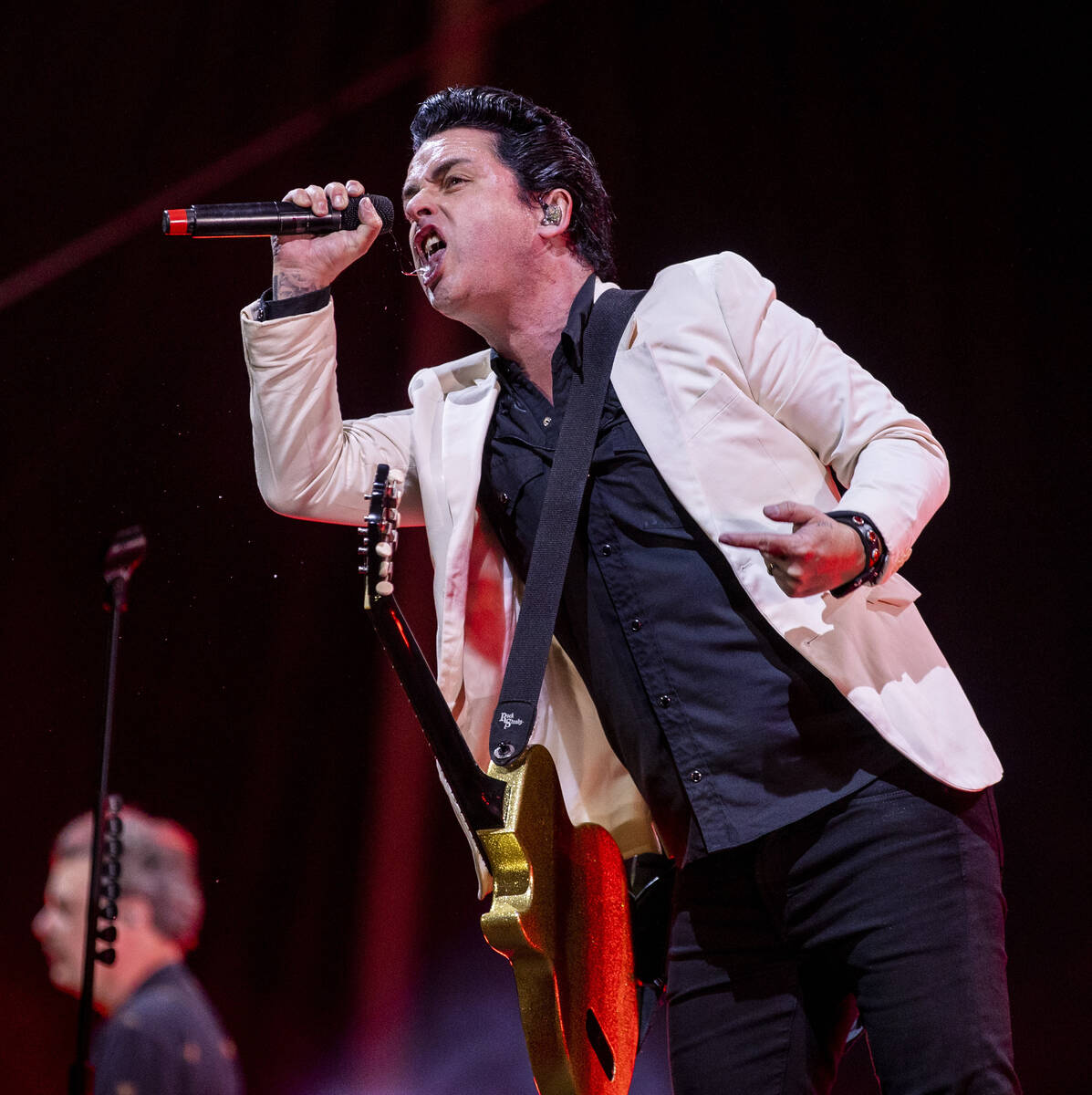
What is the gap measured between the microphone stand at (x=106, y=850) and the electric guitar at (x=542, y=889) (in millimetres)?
908

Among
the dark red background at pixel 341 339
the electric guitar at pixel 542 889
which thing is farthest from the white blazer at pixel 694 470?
the dark red background at pixel 341 339

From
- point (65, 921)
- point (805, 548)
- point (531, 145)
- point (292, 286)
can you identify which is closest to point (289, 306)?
point (292, 286)

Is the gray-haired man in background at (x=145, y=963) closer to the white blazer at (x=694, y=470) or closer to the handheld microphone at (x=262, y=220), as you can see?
the white blazer at (x=694, y=470)

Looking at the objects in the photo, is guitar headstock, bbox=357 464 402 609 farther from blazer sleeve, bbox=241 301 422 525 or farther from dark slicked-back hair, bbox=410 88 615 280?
dark slicked-back hair, bbox=410 88 615 280

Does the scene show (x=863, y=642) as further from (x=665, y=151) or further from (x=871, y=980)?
(x=665, y=151)

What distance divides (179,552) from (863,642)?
271 cm

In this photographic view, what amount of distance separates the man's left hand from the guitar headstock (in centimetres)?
58

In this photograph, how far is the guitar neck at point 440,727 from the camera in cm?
179

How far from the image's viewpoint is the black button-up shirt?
1629mm

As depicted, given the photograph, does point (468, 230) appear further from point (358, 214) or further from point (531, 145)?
point (531, 145)

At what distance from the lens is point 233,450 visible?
3770 millimetres

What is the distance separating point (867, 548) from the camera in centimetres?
148

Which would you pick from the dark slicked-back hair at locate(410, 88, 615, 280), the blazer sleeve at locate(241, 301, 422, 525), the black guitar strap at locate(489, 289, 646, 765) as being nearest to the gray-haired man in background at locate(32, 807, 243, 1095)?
the blazer sleeve at locate(241, 301, 422, 525)

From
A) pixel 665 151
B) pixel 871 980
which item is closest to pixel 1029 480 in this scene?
pixel 665 151
